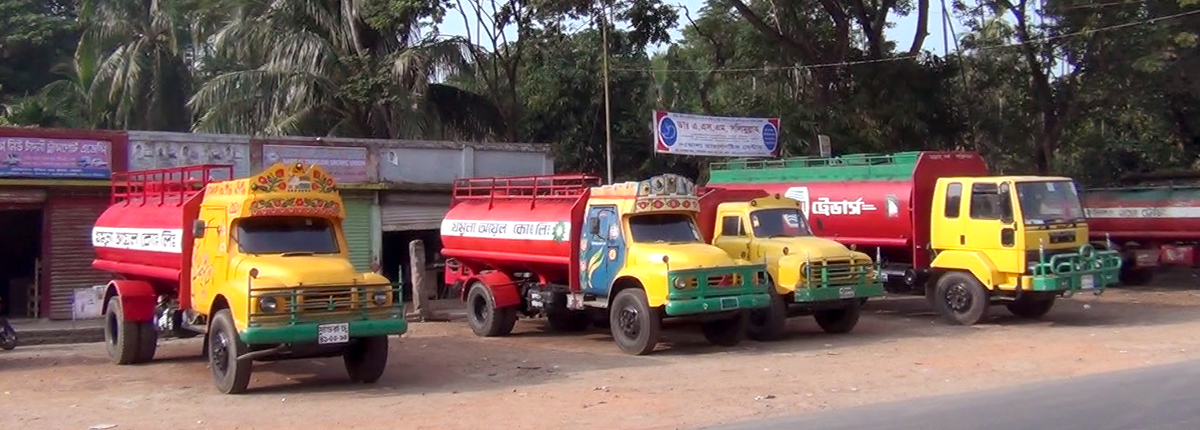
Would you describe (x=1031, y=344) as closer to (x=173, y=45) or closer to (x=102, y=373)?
(x=102, y=373)

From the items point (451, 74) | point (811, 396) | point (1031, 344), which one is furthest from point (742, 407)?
point (451, 74)

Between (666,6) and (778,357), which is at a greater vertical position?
(666,6)

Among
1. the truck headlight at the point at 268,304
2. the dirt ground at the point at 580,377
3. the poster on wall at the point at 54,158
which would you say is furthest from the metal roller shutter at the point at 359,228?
the truck headlight at the point at 268,304

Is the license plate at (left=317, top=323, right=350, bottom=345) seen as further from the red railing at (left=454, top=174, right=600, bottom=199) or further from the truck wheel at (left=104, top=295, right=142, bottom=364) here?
the red railing at (left=454, top=174, right=600, bottom=199)

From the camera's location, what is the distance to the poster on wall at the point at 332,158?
21344 mm

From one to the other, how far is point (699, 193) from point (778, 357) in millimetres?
4033

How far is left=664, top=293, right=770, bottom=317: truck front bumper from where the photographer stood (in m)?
14.5

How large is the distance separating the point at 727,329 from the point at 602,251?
2.06 m

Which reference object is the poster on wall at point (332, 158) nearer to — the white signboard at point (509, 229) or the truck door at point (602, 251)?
the white signboard at point (509, 229)

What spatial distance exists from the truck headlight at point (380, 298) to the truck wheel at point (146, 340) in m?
4.30

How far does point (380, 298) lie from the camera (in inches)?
478

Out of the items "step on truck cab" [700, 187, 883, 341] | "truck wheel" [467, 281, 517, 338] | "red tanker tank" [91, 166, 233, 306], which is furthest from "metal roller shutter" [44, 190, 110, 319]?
"step on truck cab" [700, 187, 883, 341]

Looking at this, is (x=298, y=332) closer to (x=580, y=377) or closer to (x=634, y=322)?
(x=580, y=377)

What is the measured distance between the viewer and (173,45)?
105 ft
